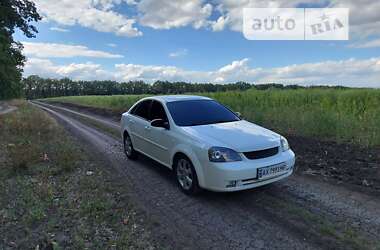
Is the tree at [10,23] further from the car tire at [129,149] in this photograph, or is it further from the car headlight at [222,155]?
the car headlight at [222,155]

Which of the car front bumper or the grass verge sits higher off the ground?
the car front bumper

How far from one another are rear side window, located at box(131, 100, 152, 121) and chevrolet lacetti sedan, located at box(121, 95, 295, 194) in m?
0.20

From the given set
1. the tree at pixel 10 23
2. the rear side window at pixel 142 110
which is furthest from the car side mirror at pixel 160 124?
the tree at pixel 10 23

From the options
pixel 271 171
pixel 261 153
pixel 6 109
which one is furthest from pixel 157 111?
pixel 6 109

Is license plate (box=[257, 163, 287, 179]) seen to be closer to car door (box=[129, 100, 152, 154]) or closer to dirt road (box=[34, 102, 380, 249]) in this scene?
dirt road (box=[34, 102, 380, 249])

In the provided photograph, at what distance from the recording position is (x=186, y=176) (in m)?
5.16

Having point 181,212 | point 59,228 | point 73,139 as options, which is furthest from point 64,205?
point 73,139

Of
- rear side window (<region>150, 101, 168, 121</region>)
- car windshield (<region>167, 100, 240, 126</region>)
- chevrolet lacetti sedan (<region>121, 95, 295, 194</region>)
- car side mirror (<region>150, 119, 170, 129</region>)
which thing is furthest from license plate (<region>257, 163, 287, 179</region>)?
rear side window (<region>150, 101, 168, 121</region>)

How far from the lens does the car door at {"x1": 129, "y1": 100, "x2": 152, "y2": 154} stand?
675 cm

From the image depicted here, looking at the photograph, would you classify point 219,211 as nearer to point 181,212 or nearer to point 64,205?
point 181,212

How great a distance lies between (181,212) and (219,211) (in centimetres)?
55

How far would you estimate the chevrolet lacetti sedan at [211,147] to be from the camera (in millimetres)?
4547

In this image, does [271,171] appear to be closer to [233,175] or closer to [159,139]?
[233,175]

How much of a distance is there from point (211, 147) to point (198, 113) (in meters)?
1.54
